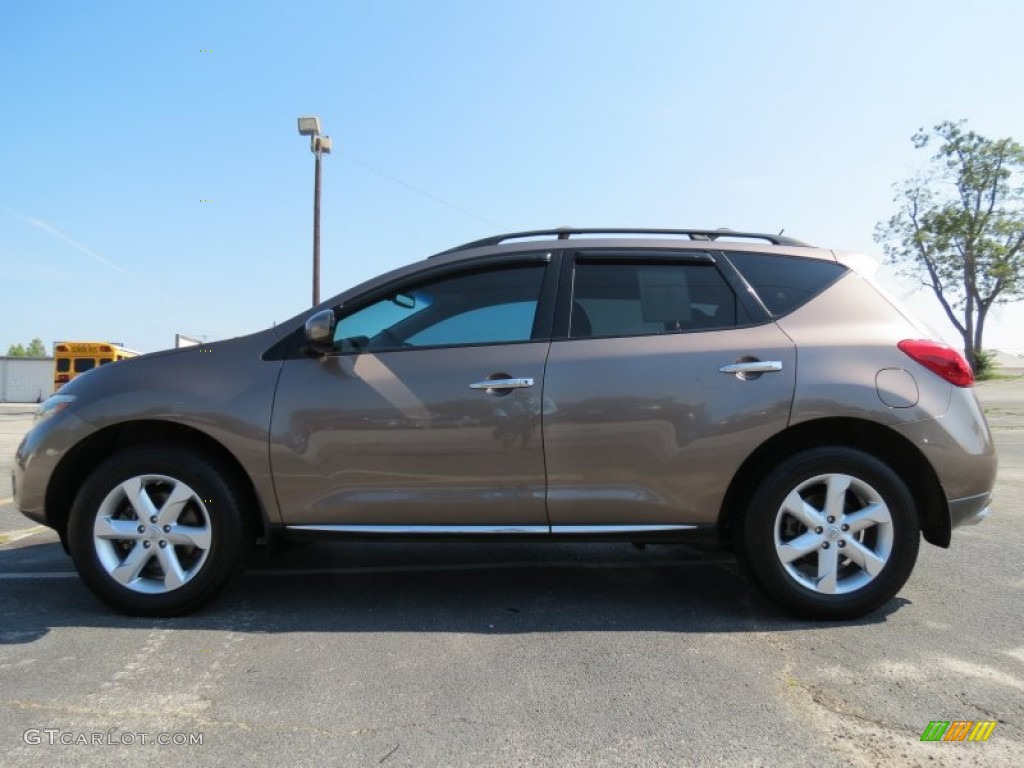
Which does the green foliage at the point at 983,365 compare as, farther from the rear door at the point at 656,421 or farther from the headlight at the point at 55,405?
the headlight at the point at 55,405

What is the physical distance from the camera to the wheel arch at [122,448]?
134 inches

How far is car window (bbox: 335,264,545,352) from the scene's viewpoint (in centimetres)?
345

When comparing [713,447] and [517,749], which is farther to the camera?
[713,447]

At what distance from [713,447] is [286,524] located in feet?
6.72

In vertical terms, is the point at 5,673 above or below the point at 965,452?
below

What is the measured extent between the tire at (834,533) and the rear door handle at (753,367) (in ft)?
1.39

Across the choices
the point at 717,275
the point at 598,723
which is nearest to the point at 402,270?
the point at 717,275

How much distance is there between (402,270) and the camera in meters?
3.61

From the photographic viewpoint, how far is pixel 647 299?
3520 mm

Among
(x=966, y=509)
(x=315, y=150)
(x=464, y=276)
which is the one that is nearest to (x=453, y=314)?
(x=464, y=276)

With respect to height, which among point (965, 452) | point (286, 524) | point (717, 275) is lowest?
point (286, 524)

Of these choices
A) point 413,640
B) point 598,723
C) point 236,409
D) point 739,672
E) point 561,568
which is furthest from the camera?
point 561,568

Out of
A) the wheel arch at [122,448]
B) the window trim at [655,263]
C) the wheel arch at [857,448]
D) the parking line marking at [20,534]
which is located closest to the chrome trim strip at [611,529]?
the wheel arch at [857,448]

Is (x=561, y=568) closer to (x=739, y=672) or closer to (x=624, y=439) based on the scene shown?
(x=624, y=439)
